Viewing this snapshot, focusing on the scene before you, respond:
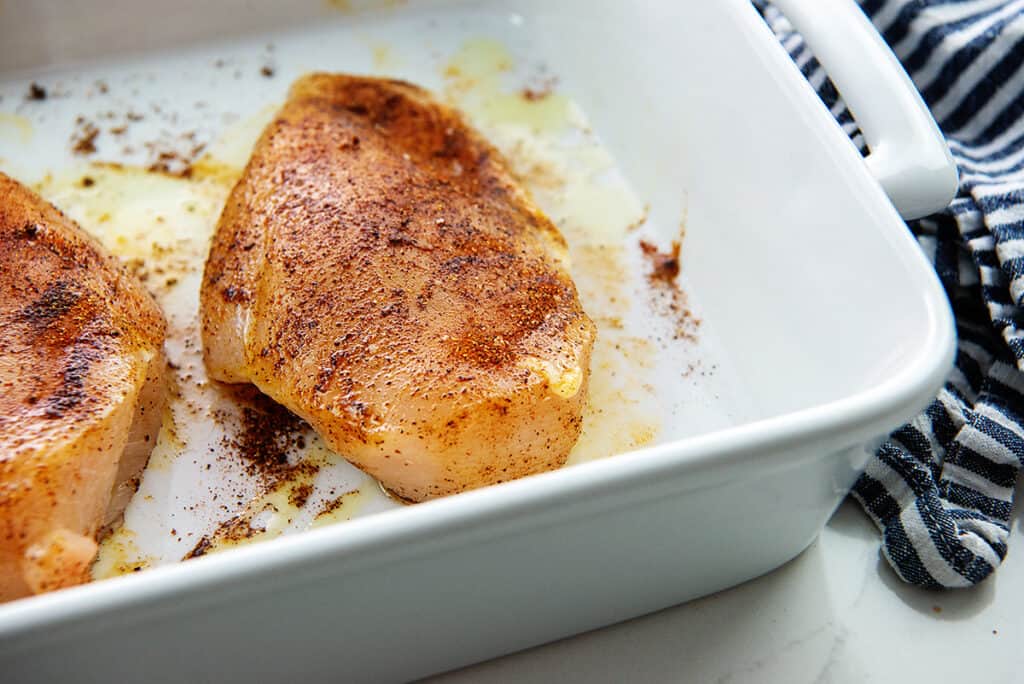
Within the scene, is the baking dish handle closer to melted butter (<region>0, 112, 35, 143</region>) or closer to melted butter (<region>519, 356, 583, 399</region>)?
melted butter (<region>519, 356, 583, 399</region>)

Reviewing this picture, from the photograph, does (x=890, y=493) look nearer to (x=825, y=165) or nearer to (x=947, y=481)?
(x=947, y=481)

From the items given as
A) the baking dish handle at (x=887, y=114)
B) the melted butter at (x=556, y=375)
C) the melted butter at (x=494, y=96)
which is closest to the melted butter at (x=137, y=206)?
the melted butter at (x=494, y=96)

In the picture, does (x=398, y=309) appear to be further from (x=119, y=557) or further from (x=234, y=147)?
(x=234, y=147)

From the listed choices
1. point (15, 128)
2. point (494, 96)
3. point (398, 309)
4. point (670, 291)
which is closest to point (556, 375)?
point (398, 309)

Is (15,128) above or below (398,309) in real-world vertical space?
below

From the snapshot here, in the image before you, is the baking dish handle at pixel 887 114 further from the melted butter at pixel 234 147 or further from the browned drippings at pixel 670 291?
the melted butter at pixel 234 147

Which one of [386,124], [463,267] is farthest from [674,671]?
[386,124]

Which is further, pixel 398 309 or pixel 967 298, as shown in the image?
pixel 967 298
